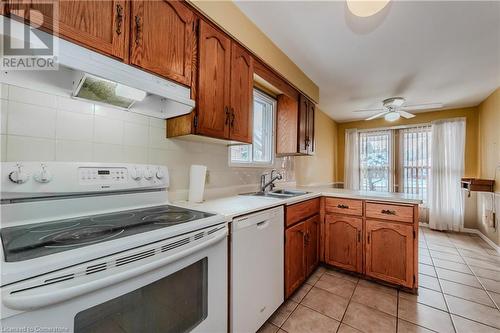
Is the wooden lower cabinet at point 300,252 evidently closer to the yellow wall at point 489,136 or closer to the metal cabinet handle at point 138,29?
the metal cabinet handle at point 138,29

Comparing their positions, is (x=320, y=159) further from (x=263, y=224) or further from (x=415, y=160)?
(x=263, y=224)

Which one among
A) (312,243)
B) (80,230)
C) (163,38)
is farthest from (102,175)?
(312,243)

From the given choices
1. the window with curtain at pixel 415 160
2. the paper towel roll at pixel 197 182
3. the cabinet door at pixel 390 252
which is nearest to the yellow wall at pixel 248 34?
the paper towel roll at pixel 197 182

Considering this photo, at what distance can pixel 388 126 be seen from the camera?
15.1 feet

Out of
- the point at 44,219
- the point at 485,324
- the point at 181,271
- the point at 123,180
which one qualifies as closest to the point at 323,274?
the point at 485,324

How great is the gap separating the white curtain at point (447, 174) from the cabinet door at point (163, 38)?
4791 millimetres

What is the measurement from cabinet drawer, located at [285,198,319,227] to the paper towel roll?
28.5 inches

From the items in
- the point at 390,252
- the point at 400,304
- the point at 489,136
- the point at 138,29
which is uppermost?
the point at 138,29

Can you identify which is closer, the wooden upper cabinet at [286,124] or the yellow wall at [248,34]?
the yellow wall at [248,34]

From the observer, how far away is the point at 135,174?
4.21ft

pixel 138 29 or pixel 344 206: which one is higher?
pixel 138 29

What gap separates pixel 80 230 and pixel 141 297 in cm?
36

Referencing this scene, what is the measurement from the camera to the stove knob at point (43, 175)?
949 mm

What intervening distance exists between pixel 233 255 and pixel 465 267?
2.99 metres
